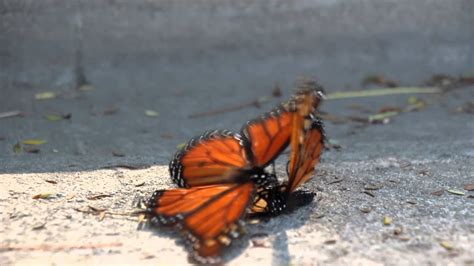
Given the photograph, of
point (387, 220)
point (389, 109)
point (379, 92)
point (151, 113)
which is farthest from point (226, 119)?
point (387, 220)

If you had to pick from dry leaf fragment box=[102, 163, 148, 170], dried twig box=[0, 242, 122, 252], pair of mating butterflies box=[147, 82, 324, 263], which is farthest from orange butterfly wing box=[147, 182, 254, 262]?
dry leaf fragment box=[102, 163, 148, 170]

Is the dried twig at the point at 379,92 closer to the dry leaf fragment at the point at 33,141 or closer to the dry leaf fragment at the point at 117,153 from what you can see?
the dry leaf fragment at the point at 117,153

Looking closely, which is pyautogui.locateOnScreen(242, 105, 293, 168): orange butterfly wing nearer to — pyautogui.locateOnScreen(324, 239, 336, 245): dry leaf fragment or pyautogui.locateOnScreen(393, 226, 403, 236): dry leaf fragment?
pyautogui.locateOnScreen(324, 239, 336, 245): dry leaf fragment

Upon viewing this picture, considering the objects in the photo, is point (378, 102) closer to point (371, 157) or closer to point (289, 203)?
point (371, 157)

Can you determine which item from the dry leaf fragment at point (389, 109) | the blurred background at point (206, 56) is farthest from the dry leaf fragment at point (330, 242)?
the dry leaf fragment at point (389, 109)

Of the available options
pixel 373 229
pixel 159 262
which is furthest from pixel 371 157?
pixel 159 262

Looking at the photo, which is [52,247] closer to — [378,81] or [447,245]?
[447,245]
